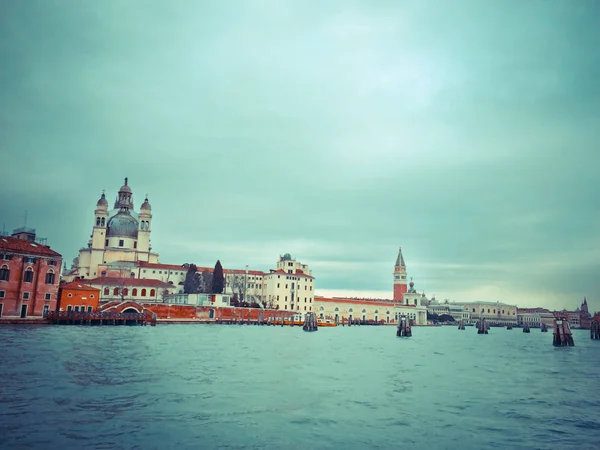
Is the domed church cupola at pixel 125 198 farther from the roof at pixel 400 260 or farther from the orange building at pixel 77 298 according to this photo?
the roof at pixel 400 260

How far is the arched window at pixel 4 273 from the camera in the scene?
45000mm

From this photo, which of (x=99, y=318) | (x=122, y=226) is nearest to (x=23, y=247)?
(x=99, y=318)

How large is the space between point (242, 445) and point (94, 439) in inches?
121

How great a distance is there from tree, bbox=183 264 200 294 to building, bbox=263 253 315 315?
52.8ft

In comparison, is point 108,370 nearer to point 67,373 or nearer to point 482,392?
point 67,373

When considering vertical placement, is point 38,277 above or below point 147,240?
below

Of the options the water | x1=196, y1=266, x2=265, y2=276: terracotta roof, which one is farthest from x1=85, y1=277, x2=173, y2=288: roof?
the water

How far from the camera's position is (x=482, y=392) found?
62.4 feet

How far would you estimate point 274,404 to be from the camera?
49.2 feet

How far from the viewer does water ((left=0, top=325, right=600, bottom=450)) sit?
11.2m

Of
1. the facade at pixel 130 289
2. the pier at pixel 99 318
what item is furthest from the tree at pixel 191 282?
the pier at pixel 99 318

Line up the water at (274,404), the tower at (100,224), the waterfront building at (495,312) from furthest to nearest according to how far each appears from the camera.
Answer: the waterfront building at (495,312), the tower at (100,224), the water at (274,404)

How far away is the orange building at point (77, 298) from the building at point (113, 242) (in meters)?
26.3

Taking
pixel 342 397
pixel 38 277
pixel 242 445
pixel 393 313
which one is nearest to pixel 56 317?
pixel 38 277
